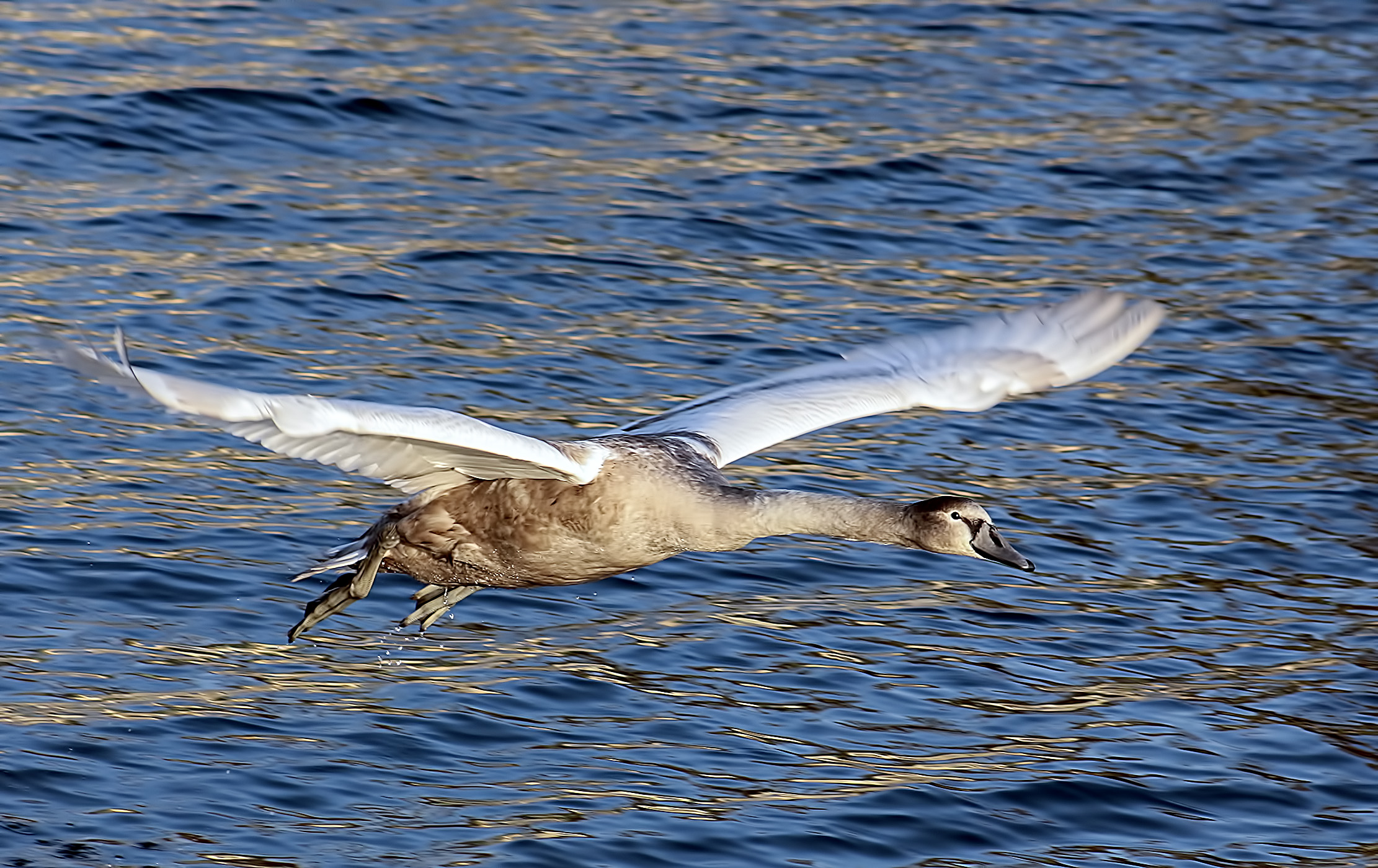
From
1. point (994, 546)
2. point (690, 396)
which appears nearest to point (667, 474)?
point (994, 546)

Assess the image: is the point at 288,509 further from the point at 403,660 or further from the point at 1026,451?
the point at 1026,451

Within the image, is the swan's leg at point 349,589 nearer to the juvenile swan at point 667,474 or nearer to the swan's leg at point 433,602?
the juvenile swan at point 667,474

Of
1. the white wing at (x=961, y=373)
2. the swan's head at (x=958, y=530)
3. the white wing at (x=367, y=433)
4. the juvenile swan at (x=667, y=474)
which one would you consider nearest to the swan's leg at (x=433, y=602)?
the juvenile swan at (x=667, y=474)

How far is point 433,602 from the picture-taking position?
27.8ft

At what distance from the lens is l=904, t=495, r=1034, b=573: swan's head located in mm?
7945

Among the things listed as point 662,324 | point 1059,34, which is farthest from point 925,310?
point 1059,34

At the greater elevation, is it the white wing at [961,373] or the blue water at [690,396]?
the white wing at [961,373]

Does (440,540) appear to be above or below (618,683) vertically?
above

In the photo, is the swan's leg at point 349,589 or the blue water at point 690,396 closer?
the blue water at point 690,396

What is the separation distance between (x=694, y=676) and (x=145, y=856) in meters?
2.51

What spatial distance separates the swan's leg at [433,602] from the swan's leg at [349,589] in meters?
0.25

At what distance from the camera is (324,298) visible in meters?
12.2

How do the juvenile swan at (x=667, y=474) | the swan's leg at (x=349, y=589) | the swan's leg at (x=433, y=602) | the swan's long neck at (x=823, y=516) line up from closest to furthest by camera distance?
the juvenile swan at (x=667, y=474) → the swan's long neck at (x=823, y=516) → the swan's leg at (x=349, y=589) → the swan's leg at (x=433, y=602)

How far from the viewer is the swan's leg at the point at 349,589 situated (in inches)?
319
